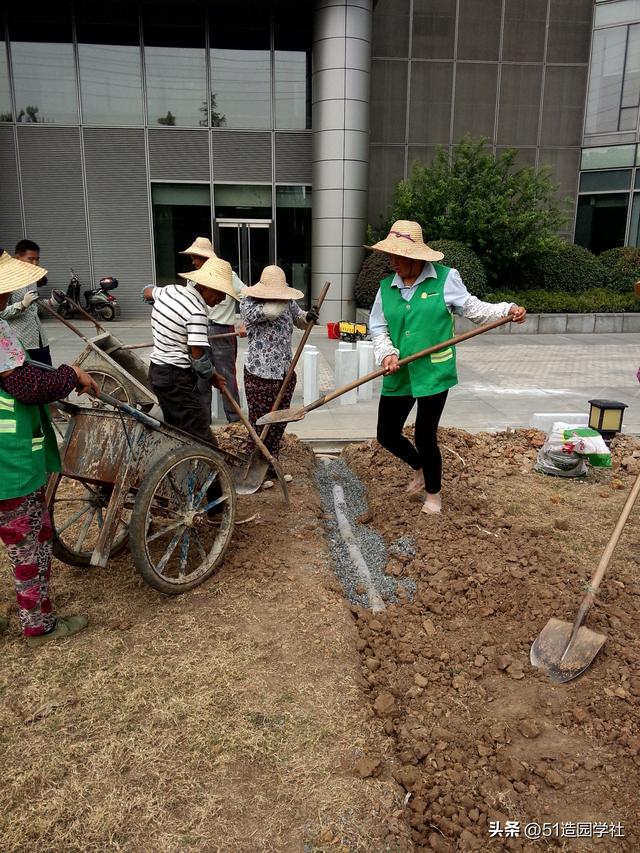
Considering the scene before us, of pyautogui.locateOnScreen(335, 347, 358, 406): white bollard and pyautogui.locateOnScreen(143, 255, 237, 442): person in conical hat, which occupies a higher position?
pyautogui.locateOnScreen(143, 255, 237, 442): person in conical hat

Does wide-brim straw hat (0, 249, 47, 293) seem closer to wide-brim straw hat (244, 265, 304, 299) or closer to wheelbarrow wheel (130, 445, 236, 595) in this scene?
wheelbarrow wheel (130, 445, 236, 595)

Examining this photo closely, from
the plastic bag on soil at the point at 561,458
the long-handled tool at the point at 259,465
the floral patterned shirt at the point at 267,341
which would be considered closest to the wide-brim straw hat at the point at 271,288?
the floral patterned shirt at the point at 267,341

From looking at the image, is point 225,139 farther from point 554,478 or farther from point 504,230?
point 554,478

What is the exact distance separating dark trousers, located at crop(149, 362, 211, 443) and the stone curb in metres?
10.1

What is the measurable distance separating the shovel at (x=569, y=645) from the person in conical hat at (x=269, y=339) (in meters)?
2.44

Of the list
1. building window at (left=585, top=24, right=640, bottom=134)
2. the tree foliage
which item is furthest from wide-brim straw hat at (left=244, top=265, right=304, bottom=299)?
building window at (left=585, top=24, right=640, bottom=134)

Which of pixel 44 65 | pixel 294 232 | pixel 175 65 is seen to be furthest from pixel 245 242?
pixel 44 65

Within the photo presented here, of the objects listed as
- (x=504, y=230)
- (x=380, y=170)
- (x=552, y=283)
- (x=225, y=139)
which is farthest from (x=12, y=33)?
(x=552, y=283)

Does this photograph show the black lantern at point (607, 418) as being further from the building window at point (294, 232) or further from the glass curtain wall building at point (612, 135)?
the glass curtain wall building at point (612, 135)

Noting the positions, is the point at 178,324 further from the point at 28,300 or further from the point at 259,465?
the point at 28,300

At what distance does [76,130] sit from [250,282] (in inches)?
206

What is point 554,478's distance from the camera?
216 inches

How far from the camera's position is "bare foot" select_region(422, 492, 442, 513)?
14.9 ft

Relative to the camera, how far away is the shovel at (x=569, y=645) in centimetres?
294
